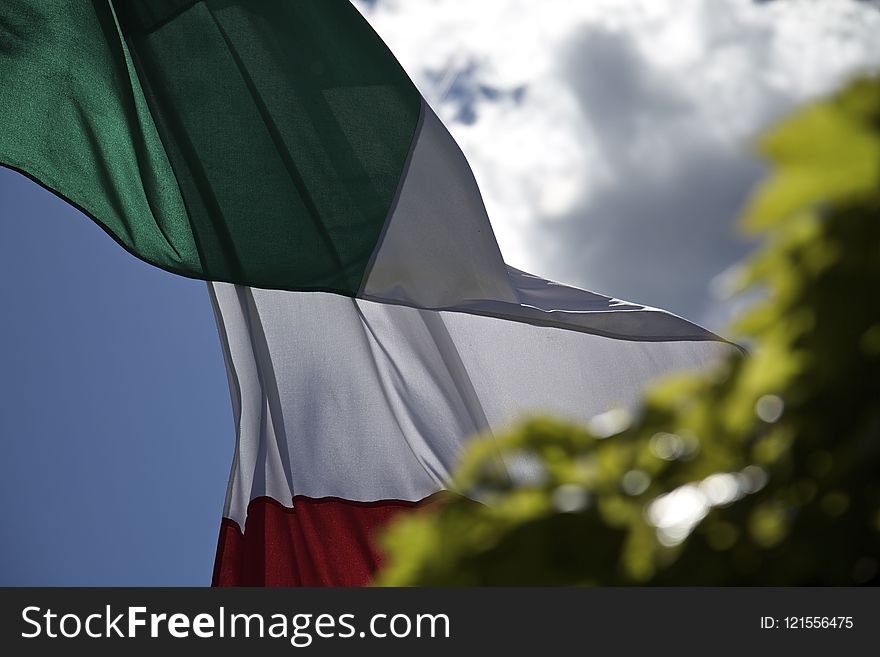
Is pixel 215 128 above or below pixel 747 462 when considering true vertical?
above

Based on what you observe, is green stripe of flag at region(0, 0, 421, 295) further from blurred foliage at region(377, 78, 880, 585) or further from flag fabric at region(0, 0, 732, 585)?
blurred foliage at region(377, 78, 880, 585)

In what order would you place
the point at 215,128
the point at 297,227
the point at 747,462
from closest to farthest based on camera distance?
the point at 747,462, the point at 297,227, the point at 215,128

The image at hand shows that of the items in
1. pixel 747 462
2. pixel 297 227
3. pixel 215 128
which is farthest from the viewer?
pixel 215 128

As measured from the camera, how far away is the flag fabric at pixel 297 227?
4426 millimetres

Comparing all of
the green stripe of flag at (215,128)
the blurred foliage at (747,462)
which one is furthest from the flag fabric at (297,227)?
the blurred foliage at (747,462)

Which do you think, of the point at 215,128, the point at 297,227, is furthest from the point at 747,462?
the point at 215,128

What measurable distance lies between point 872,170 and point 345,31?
4510mm

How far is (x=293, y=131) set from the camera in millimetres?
4703

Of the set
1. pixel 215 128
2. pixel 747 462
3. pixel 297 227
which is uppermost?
pixel 215 128

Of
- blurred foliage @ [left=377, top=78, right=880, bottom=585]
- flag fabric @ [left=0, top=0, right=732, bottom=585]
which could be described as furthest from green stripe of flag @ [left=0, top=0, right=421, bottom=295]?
blurred foliage @ [left=377, top=78, right=880, bottom=585]

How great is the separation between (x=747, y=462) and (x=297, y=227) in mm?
3871

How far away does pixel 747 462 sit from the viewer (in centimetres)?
81

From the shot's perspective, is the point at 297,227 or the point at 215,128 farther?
the point at 215,128

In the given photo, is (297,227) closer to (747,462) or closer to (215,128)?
(215,128)
